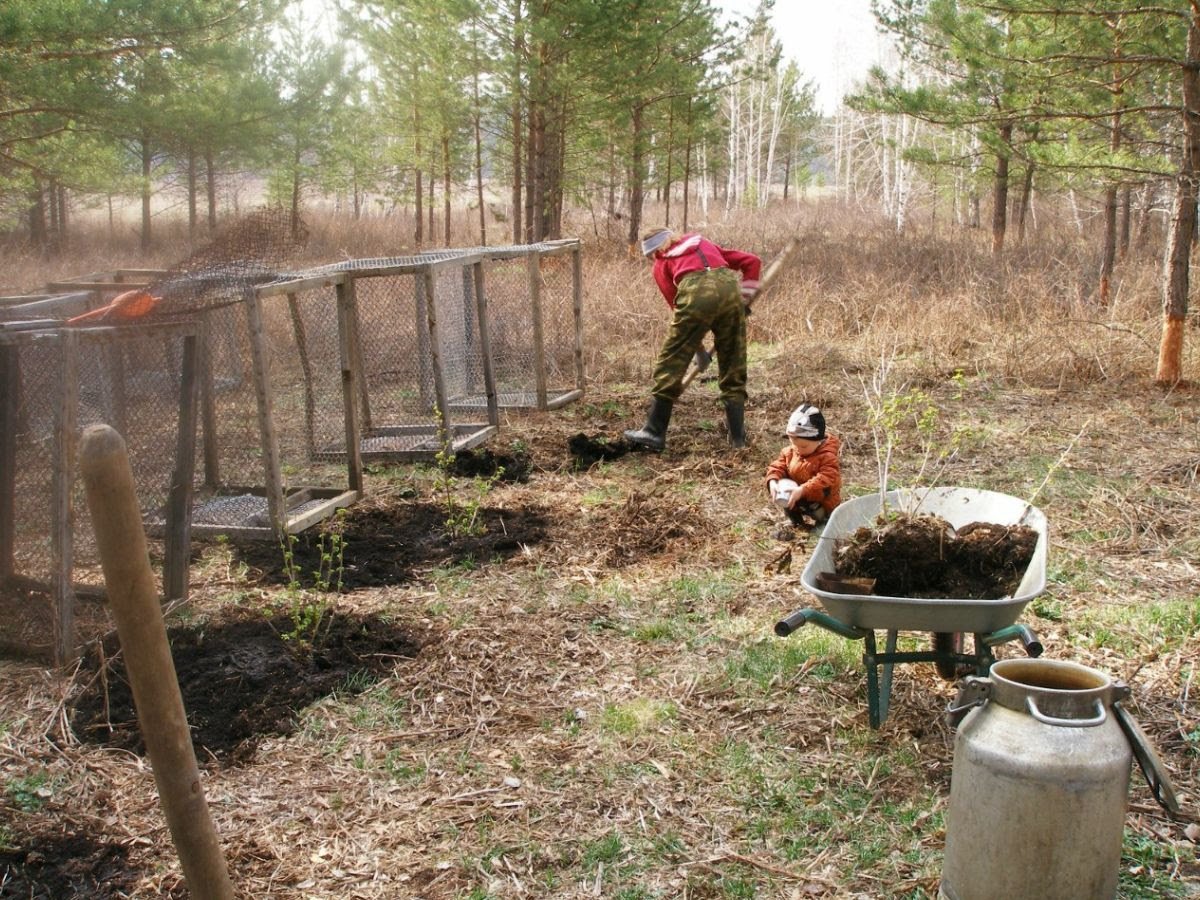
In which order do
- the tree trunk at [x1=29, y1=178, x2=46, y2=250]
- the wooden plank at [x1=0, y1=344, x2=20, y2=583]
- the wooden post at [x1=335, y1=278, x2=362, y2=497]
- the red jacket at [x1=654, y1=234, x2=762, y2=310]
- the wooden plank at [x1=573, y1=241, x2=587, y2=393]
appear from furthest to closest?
the tree trunk at [x1=29, y1=178, x2=46, y2=250]
the wooden plank at [x1=573, y1=241, x2=587, y2=393]
the red jacket at [x1=654, y1=234, x2=762, y2=310]
the wooden post at [x1=335, y1=278, x2=362, y2=497]
the wooden plank at [x1=0, y1=344, x2=20, y2=583]

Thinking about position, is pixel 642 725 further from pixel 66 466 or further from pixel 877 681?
pixel 66 466

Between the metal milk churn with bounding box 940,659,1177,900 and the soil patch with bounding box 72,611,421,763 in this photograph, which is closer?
the metal milk churn with bounding box 940,659,1177,900

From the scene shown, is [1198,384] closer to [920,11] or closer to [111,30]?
[920,11]

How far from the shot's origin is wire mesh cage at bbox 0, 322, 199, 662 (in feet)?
13.1

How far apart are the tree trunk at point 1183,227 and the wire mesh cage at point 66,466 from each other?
27.4 ft

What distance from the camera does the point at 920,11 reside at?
651 inches

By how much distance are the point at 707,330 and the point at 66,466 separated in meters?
4.79

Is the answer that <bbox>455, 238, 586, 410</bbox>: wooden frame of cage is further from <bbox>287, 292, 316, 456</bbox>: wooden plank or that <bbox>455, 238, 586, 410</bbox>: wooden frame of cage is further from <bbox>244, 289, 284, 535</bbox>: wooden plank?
<bbox>244, 289, 284, 535</bbox>: wooden plank

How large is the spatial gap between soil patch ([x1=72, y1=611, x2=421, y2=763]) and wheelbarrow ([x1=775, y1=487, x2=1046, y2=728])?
74.0 inches

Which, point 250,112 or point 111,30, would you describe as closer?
point 111,30

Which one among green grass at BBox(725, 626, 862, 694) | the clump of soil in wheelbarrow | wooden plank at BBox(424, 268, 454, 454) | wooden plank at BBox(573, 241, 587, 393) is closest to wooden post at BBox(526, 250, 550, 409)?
wooden plank at BBox(573, 241, 587, 393)

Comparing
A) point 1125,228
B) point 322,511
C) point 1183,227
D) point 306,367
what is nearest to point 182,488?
point 322,511

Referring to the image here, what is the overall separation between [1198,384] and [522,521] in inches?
281

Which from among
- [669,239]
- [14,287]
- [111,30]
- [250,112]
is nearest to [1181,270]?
[669,239]
